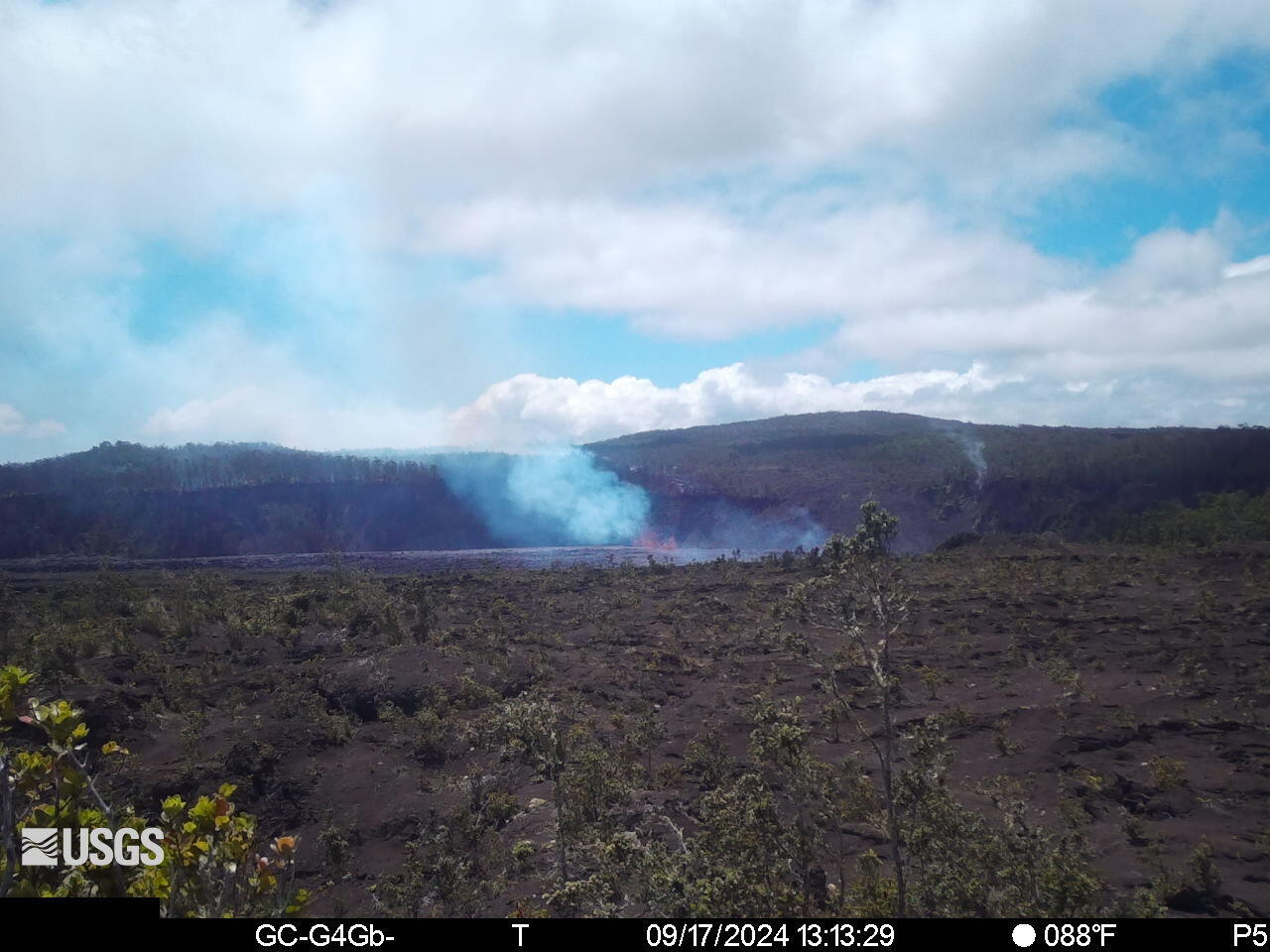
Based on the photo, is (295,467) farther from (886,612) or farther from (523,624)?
(886,612)

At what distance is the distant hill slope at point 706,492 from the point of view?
49.5 meters

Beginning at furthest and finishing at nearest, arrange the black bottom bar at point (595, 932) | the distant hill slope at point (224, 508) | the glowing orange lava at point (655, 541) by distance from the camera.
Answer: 1. the glowing orange lava at point (655, 541)
2. the distant hill slope at point (224, 508)
3. the black bottom bar at point (595, 932)

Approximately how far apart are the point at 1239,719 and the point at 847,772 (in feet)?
32.8

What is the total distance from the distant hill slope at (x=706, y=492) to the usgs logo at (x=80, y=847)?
50952 mm

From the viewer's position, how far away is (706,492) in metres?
68.6

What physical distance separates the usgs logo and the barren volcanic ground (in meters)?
3.91

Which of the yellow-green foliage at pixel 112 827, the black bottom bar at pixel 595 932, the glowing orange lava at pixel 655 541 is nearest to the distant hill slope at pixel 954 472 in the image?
the glowing orange lava at pixel 655 541

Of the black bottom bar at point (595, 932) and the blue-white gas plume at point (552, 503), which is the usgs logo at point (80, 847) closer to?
the black bottom bar at point (595, 932)

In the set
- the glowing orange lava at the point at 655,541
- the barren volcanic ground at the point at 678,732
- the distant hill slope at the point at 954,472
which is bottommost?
the barren volcanic ground at the point at 678,732

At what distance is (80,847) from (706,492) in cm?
6581

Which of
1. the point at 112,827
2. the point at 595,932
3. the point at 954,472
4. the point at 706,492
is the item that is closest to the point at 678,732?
the point at 595,932

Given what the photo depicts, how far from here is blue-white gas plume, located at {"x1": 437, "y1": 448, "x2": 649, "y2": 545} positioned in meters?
70.4

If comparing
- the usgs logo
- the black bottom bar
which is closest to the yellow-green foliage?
the usgs logo

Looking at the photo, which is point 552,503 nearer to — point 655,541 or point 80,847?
point 655,541
